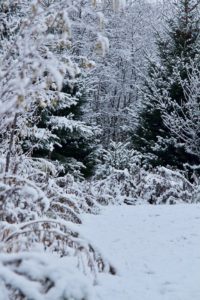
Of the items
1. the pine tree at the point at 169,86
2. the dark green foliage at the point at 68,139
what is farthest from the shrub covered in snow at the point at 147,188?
the dark green foliage at the point at 68,139

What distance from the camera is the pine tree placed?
11570mm

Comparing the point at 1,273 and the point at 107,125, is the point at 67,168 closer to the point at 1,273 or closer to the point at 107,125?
the point at 1,273

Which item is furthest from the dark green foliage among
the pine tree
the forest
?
the pine tree

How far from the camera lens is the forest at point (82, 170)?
2557 mm

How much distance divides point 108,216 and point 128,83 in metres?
21.1

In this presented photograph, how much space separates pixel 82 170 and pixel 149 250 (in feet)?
32.0

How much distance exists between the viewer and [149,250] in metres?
3.66

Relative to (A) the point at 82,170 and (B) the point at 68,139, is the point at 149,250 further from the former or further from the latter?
(A) the point at 82,170

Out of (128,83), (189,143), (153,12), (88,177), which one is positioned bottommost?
(88,177)

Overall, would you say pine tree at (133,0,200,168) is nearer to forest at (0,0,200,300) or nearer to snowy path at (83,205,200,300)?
forest at (0,0,200,300)

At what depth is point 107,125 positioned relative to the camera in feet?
84.1

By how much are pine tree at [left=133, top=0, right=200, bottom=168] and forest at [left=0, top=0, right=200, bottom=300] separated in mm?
30

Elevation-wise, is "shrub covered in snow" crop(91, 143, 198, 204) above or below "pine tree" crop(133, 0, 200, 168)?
below

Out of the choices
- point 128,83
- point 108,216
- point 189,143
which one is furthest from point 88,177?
point 128,83
